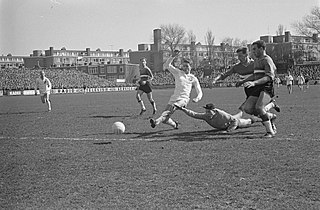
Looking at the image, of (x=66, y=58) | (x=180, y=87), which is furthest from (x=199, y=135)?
(x=66, y=58)

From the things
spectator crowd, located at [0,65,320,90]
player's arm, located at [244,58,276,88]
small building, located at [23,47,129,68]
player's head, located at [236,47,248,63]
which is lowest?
spectator crowd, located at [0,65,320,90]

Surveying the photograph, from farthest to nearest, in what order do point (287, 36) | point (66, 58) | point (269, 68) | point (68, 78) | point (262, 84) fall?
point (66, 58), point (287, 36), point (68, 78), point (262, 84), point (269, 68)

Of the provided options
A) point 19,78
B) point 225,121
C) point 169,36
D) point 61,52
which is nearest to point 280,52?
point 169,36

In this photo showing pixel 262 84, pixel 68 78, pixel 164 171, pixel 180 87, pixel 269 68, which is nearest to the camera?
pixel 164 171

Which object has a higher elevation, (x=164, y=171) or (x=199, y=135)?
(x=164, y=171)

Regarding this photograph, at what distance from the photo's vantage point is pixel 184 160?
23.3ft

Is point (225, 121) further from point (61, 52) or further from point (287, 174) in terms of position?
point (61, 52)

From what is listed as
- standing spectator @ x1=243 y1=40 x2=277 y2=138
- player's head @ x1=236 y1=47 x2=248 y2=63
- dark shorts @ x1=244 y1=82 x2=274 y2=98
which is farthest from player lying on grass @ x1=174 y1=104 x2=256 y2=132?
player's head @ x1=236 y1=47 x2=248 y2=63

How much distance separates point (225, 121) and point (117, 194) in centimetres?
579

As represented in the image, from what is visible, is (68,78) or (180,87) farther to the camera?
(68,78)

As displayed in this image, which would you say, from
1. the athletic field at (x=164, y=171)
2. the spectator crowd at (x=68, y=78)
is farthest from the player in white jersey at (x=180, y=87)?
the spectator crowd at (x=68, y=78)

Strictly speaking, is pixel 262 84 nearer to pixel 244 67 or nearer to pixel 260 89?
pixel 260 89

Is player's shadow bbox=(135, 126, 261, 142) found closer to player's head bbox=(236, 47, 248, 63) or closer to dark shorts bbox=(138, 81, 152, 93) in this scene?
player's head bbox=(236, 47, 248, 63)

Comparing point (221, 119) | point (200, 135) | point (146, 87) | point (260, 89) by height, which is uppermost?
point (260, 89)
